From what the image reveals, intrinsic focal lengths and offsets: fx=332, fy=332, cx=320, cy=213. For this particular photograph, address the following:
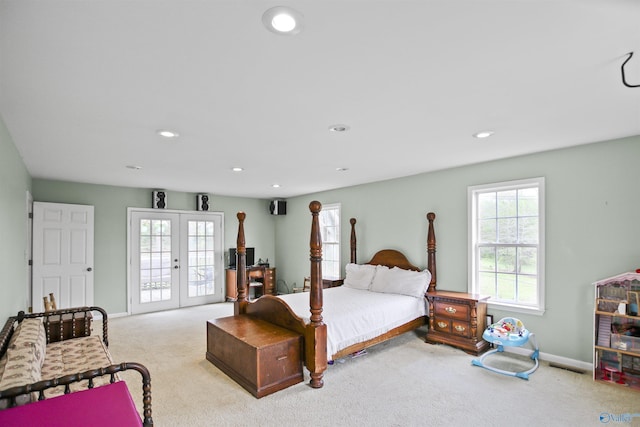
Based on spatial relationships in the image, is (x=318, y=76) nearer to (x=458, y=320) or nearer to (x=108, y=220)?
(x=458, y=320)

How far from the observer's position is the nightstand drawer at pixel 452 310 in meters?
4.02

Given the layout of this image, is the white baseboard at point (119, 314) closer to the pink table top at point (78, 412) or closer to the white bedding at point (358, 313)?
the white bedding at point (358, 313)

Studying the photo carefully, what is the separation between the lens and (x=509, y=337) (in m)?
3.53

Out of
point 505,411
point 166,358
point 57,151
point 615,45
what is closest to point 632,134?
point 615,45

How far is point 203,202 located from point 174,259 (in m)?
1.28

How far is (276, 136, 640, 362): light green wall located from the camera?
10.7 ft

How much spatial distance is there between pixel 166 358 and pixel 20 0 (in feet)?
12.1

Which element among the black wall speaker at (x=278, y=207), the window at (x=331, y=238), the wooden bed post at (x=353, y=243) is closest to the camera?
the wooden bed post at (x=353, y=243)

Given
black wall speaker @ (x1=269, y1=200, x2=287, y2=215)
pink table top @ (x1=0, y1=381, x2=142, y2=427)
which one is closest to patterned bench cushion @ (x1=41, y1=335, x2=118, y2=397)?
pink table top @ (x1=0, y1=381, x2=142, y2=427)

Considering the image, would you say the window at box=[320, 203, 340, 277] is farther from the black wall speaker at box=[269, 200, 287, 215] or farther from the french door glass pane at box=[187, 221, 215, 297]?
the french door glass pane at box=[187, 221, 215, 297]

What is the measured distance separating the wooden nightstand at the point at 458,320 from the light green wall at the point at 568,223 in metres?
0.37

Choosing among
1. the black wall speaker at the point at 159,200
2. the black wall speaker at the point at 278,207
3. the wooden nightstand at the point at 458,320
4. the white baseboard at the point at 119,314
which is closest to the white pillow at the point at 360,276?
the wooden nightstand at the point at 458,320

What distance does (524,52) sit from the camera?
5.54 feet

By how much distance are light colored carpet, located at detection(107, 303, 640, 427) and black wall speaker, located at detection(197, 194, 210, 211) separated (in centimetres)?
340
